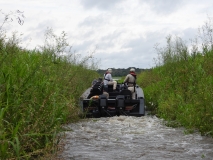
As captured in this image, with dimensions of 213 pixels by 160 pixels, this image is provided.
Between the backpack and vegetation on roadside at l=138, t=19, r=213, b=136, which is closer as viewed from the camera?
vegetation on roadside at l=138, t=19, r=213, b=136

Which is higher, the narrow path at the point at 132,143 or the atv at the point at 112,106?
the atv at the point at 112,106

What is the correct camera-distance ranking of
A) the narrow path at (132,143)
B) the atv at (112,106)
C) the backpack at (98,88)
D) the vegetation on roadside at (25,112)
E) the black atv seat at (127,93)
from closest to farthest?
the vegetation on roadside at (25,112)
the narrow path at (132,143)
the atv at (112,106)
the black atv seat at (127,93)
the backpack at (98,88)

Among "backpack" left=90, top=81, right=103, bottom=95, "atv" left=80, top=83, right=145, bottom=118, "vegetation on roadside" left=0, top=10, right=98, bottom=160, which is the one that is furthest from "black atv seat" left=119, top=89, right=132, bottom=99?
"vegetation on roadside" left=0, top=10, right=98, bottom=160

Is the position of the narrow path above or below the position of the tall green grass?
below

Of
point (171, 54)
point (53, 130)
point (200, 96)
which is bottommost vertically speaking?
point (53, 130)

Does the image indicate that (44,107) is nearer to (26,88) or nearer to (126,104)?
(26,88)

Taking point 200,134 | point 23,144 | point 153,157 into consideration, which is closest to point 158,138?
→ point 200,134

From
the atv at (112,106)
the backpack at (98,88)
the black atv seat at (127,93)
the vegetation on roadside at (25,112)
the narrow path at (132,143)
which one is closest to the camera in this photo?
the vegetation on roadside at (25,112)

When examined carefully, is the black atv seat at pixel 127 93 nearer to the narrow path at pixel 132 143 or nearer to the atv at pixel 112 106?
the atv at pixel 112 106

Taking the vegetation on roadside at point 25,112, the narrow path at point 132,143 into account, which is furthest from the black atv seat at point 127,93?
the vegetation on roadside at point 25,112

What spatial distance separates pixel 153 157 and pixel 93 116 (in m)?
5.88

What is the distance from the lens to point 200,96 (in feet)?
27.2

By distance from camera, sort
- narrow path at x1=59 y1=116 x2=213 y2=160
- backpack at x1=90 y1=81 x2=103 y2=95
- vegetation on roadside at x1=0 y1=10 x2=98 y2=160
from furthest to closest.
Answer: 1. backpack at x1=90 y1=81 x2=103 y2=95
2. narrow path at x1=59 y1=116 x2=213 y2=160
3. vegetation on roadside at x1=0 y1=10 x2=98 y2=160

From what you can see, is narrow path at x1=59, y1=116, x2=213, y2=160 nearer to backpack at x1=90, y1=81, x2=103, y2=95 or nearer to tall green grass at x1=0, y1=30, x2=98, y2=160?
tall green grass at x1=0, y1=30, x2=98, y2=160
